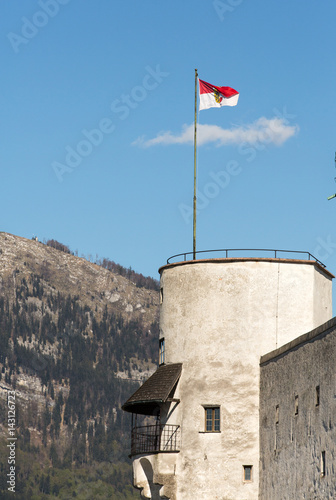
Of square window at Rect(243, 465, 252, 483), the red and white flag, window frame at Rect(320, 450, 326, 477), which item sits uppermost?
the red and white flag

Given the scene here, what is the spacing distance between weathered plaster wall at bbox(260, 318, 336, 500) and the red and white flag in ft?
56.2

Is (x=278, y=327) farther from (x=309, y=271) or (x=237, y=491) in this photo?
(x=237, y=491)

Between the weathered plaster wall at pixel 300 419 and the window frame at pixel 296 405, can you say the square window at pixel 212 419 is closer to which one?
the weathered plaster wall at pixel 300 419

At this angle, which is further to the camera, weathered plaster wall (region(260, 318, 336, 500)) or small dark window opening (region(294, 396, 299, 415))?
small dark window opening (region(294, 396, 299, 415))

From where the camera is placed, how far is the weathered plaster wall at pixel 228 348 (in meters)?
47.2

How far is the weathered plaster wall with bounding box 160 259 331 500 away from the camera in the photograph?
4722 centimetres

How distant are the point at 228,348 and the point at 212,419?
3702 mm

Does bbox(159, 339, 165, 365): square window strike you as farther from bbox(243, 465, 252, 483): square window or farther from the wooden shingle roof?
bbox(243, 465, 252, 483): square window

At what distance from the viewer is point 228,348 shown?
48562 millimetres

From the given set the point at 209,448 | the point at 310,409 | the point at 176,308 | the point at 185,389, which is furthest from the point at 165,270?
the point at 310,409

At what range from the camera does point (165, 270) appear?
5266 centimetres

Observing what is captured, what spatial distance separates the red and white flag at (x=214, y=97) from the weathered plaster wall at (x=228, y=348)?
11377 mm

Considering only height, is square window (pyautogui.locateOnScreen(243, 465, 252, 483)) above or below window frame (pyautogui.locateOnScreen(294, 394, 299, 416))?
below

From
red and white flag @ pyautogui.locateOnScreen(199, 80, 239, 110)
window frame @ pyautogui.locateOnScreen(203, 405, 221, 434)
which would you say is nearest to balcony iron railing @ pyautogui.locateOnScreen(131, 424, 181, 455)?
window frame @ pyautogui.locateOnScreen(203, 405, 221, 434)
